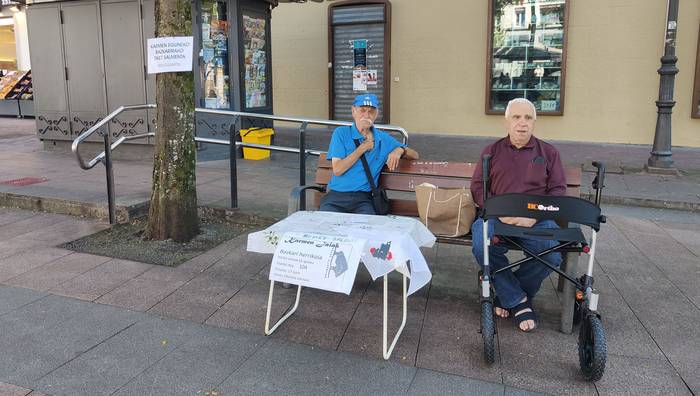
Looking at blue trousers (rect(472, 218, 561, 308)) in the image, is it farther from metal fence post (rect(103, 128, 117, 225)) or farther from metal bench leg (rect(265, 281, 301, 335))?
metal fence post (rect(103, 128, 117, 225))

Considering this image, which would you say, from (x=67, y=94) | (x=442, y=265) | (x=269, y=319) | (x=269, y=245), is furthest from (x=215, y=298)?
(x=67, y=94)

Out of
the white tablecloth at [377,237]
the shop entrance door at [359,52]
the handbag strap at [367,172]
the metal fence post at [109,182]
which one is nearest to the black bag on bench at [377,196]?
the handbag strap at [367,172]

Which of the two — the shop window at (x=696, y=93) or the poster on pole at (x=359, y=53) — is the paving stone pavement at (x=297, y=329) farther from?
the poster on pole at (x=359, y=53)

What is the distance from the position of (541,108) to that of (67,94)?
976 centimetres

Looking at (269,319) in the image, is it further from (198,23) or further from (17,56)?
(17,56)

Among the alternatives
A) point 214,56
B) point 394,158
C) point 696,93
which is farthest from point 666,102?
point 214,56

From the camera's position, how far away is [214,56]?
385 inches

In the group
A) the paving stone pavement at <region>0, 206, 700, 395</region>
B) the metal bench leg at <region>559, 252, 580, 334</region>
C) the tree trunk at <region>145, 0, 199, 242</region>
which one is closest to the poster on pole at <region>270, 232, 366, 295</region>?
the paving stone pavement at <region>0, 206, 700, 395</region>

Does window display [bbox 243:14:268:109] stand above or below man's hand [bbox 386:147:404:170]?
above

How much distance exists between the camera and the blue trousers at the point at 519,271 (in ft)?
11.6

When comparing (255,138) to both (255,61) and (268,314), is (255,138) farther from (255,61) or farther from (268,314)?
(268,314)

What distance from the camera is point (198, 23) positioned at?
371 inches

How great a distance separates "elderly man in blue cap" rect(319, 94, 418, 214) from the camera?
14.0 feet

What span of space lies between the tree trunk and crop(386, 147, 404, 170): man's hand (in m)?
2.02
